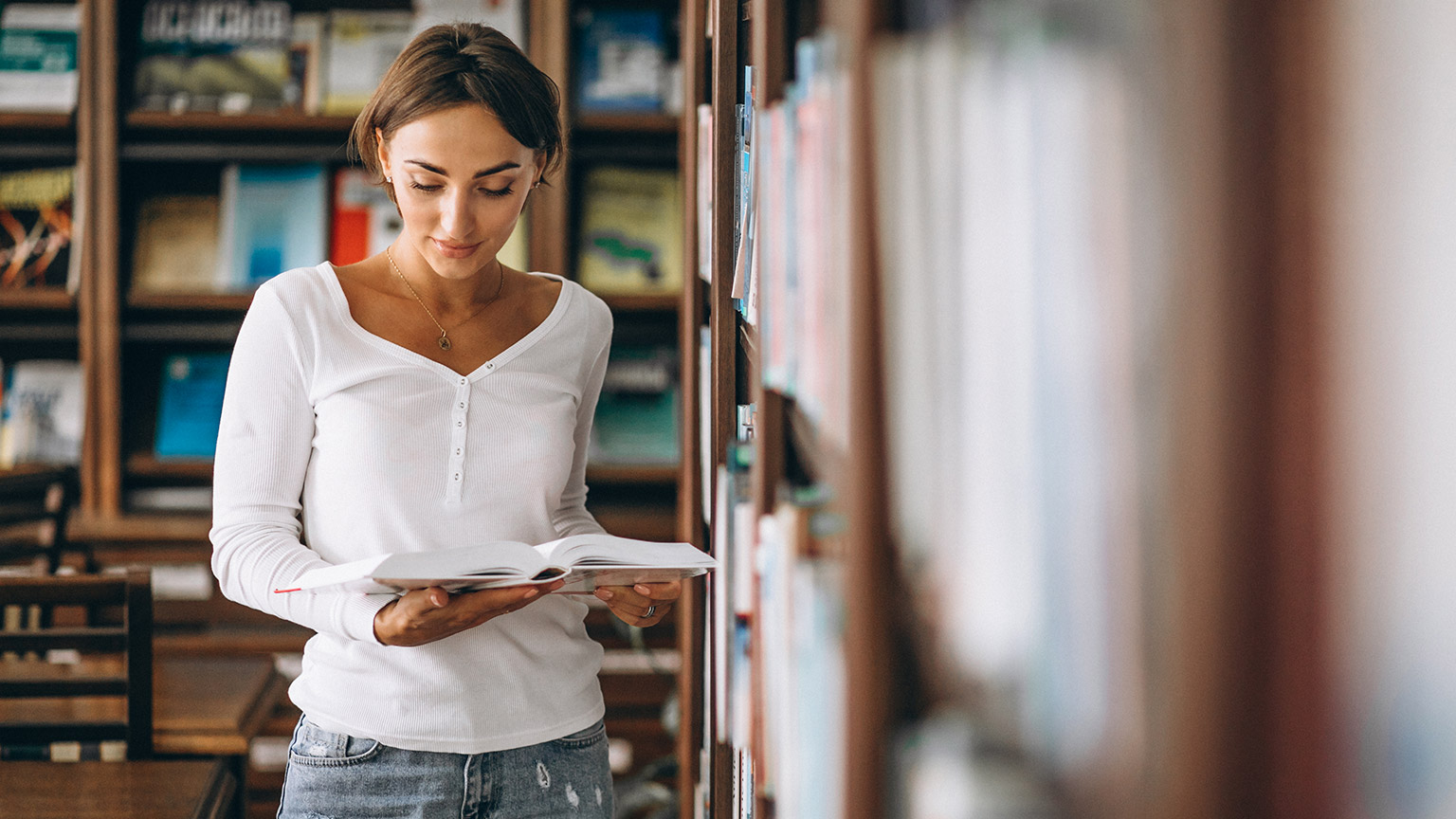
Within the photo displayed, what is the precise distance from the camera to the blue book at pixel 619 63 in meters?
2.74

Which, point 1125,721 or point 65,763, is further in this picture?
point 65,763

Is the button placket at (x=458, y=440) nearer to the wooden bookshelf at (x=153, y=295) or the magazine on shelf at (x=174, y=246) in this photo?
the wooden bookshelf at (x=153, y=295)

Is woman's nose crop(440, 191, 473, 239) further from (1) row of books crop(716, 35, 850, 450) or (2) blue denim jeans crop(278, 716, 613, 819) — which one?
(2) blue denim jeans crop(278, 716, 613, 819)

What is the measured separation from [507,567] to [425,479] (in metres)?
0.22

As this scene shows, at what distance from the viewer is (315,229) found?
9.18 feet

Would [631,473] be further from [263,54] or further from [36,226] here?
[36,226]

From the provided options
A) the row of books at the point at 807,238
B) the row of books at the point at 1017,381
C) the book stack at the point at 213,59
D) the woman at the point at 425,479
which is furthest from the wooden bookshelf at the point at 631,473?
the row of books at the point at 1017,381

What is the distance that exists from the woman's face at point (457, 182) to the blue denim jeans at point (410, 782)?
52cm

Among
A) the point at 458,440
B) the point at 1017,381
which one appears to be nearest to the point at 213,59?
the point at 458,440

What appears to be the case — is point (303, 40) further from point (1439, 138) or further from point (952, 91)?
point (1439, 138)

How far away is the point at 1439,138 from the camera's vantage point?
279 millimetres

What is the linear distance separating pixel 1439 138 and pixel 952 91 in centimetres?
17

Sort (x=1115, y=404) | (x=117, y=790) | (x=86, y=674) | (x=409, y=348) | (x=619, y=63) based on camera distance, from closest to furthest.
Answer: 1. (x=1115, y=404)
2. (x=409, y=348)
3. (x=117, y=790)
4. (x=86, y=674)
5. (x=619, y=63)

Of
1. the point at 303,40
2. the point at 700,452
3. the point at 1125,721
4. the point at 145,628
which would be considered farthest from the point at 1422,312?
the point at 303,40
